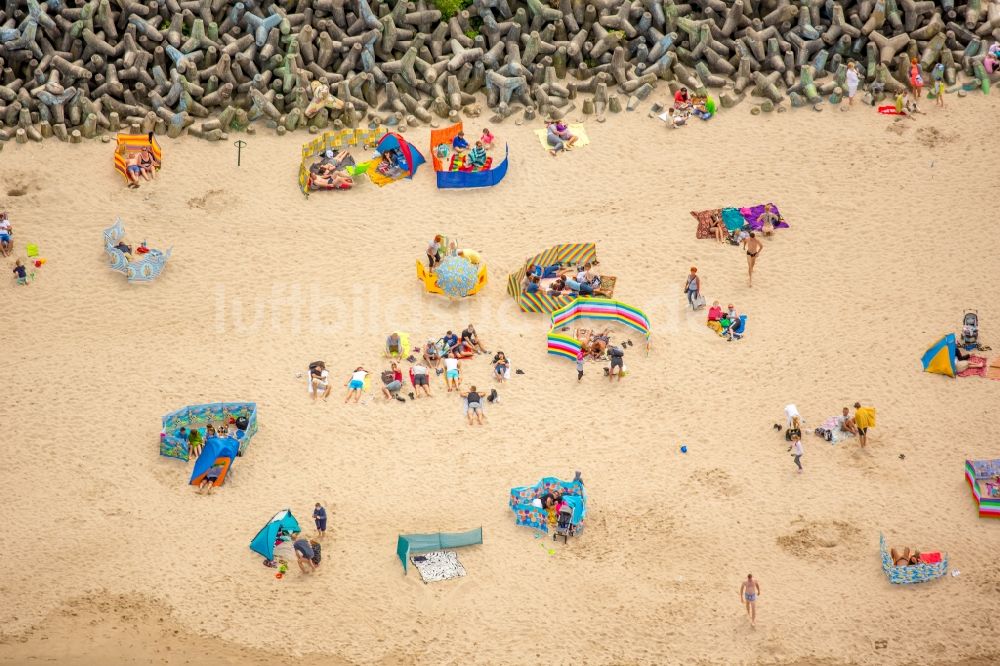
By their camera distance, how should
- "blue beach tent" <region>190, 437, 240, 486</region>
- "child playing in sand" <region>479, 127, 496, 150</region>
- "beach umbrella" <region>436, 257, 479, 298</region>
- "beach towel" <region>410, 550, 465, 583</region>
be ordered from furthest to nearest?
"child playing in sand" <region>479, 127, 496, 150</region>, "beach umbrella" <region>436, 257, 479, 298</region>, "blue beach tent" <region>190, 437, 240, 486</region>, "beach towel" <region>410, 550, 465, 583</region>

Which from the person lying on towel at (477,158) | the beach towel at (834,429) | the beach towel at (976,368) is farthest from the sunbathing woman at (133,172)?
the beach towel at (976,368)

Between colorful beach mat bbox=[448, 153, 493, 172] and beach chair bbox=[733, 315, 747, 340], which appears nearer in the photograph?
beach chair bbox=[733, 315, 747, 340]

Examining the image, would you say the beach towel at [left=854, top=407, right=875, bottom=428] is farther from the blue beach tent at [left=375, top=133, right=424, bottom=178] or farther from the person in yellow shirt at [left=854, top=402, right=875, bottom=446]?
the blue beach tent at [left=375, top=133, right=424, bottom=178]

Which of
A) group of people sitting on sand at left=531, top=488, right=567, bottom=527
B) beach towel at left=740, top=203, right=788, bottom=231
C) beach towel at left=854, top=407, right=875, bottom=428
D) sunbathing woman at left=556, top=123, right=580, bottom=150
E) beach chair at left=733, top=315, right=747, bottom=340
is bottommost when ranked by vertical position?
group of people sitting on sand at left=531, top=488, right=567, bottom=527

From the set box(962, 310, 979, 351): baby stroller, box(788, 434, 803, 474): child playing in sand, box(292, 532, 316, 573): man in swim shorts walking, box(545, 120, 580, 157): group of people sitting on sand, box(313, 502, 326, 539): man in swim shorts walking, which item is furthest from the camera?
box(545, 120, 580, 157): group of people sitting on sand

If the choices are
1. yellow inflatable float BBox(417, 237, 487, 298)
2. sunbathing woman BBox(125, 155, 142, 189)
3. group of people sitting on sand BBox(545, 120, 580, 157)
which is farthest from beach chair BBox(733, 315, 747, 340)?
sunbathing woman BBox(125, 155, 142, 189)

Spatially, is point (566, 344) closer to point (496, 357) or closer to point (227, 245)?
point (496, 357)

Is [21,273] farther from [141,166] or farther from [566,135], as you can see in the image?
[566,135]
